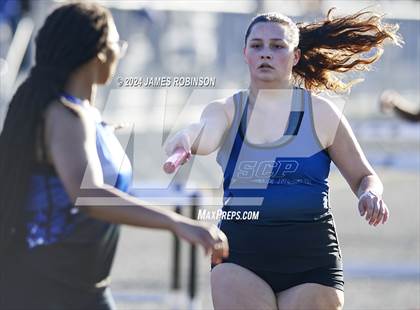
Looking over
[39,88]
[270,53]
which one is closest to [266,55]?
[270,53]

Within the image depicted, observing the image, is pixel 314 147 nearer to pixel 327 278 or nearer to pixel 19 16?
pixel 327 278

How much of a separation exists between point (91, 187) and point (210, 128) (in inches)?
44.2

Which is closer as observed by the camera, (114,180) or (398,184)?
(114,180)

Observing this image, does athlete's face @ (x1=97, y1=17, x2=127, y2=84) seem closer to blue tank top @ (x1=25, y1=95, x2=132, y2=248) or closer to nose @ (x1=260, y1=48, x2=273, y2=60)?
blue tank top @ (x1=25, y1=95, x2=132, y2=248)

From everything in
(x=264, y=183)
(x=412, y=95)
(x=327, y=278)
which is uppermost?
(x=264, y=183)

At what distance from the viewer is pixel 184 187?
878 cm

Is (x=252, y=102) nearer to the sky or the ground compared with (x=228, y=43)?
nearer to the sky

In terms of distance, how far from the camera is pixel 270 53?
16.2ft

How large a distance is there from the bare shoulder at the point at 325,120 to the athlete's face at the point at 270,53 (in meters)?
0.17

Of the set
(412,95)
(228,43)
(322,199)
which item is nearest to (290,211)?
(322,199)

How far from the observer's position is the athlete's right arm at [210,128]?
4.83 metres

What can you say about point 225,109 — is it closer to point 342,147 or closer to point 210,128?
point 210,128

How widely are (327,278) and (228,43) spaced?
7.90 m

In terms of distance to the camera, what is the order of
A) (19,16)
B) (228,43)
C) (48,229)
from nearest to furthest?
(48,229)
(19,16)
(228,43)
